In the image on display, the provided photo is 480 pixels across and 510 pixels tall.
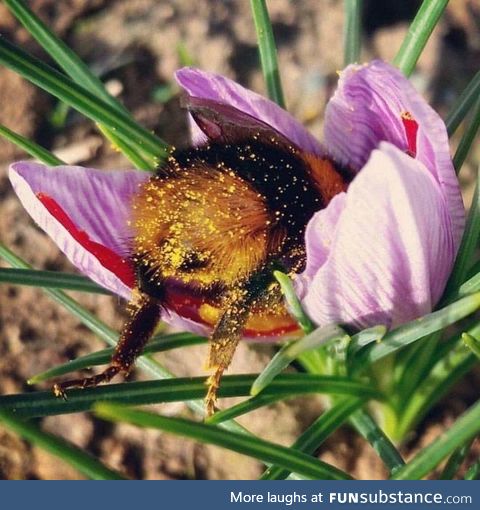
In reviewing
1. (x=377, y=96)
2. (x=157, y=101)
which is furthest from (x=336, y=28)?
(x=377, y=96)

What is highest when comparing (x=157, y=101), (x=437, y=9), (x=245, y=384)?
(x=437, y=9)

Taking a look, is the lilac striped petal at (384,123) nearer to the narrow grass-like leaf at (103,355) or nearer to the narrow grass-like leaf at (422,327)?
the narrow grass-like leaf at (422,327)

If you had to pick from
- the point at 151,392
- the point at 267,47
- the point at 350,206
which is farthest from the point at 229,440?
the point at 267,47

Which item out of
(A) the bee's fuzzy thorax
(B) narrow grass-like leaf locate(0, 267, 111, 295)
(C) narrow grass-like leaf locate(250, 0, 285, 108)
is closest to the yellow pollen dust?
(A) the bee's fuzzy thorax

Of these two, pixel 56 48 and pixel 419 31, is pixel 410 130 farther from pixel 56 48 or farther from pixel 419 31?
pixel 56 48

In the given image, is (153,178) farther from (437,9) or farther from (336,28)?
(336,28)
